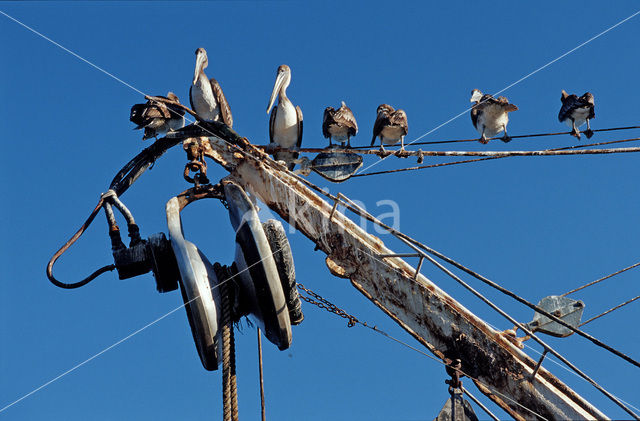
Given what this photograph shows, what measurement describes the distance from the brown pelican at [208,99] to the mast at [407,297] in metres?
5.96

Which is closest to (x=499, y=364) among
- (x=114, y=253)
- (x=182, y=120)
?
(x=114, y=253)

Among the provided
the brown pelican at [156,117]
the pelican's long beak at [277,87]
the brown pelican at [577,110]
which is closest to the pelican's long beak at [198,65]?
the pelican's long beak at [277,87]

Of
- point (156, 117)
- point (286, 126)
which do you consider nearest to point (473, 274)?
point (156, 117)

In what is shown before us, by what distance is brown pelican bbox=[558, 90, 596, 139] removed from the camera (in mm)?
15258

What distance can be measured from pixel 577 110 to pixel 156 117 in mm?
7590

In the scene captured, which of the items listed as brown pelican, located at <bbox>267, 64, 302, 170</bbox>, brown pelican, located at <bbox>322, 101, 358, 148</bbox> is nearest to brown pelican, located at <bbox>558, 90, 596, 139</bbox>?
brown pelican, located at <bbox>322, 101, 358, 148</bbox>

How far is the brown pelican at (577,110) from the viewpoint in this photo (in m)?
15.3

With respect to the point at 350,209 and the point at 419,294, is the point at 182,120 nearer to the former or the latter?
the point at 350,209

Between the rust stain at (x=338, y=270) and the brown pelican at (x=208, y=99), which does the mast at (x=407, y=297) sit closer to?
the rust stain at (x=338, y=270)

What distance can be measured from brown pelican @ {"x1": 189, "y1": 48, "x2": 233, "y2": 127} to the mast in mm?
5959

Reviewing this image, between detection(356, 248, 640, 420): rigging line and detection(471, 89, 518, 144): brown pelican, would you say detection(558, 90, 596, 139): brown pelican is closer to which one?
detection(471, 89, 518, 144): brown pelican

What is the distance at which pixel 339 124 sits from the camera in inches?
573

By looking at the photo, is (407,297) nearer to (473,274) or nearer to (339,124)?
(473,274)

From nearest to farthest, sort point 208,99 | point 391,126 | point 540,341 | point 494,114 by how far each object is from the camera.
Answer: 1. point 540,341
2. point 391,126
3. point 494,114
4. point 208,99
